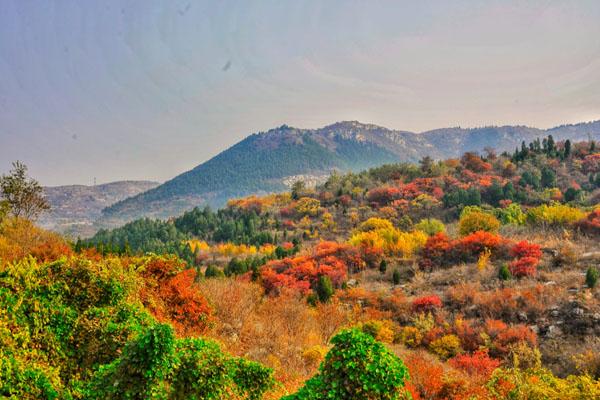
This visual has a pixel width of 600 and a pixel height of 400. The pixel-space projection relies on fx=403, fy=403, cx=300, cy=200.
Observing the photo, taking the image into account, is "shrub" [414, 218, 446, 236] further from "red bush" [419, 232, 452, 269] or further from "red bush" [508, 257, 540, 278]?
"red bush" [508, 257, 540, 278]

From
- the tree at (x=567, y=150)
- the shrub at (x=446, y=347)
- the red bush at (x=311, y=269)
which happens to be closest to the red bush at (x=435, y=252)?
the red bush at (x=311, y=269)

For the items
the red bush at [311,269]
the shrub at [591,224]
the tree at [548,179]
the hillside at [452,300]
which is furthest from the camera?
the tree at [548,179]

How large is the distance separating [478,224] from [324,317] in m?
13.8

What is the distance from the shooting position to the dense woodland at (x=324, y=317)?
16.9ft

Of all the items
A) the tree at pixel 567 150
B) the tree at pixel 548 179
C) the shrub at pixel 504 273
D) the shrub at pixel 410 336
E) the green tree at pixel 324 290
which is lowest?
the shrub at pixel 410 336

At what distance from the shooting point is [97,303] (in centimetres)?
835

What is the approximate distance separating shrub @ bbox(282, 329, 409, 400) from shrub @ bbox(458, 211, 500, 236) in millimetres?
22246

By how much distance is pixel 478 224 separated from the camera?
25.0 meters

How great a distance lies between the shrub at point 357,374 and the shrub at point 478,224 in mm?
22246

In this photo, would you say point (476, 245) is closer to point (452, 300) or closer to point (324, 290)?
point (452, 300)

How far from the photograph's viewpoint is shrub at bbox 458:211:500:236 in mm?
24922

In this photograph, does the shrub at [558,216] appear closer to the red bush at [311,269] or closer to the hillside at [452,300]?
the hillside at [452,300]

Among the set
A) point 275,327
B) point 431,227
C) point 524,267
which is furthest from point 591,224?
point 275,327

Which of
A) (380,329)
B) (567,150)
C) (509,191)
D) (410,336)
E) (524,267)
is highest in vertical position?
(567,150)
